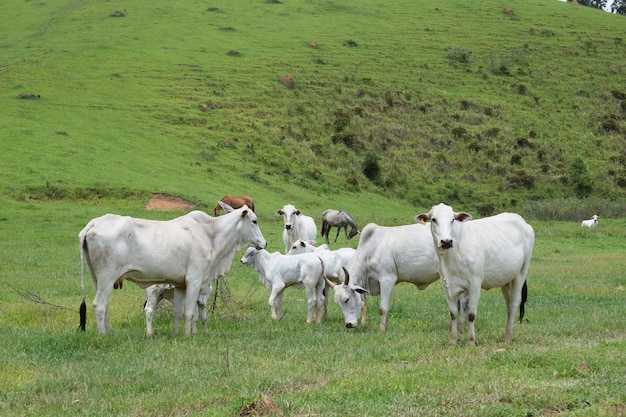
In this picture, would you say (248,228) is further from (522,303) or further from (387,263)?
(522,303)

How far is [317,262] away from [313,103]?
50.1m

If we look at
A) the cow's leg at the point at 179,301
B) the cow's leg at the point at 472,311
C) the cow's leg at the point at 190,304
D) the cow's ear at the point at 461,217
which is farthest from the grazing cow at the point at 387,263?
the cow's leg at the point at 179,301

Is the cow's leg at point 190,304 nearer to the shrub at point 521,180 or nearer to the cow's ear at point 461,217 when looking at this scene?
the cow's ear at point 461,217

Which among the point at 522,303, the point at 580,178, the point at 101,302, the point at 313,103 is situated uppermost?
the point at 522,303

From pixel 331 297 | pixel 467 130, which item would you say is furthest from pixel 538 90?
pixel 331 297

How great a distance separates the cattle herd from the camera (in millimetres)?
12711

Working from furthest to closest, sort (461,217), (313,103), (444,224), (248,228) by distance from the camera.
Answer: (313,103), (248,228), (461,217), (444,224)

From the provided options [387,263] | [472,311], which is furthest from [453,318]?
[387,263]

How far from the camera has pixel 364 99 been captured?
68.2 m

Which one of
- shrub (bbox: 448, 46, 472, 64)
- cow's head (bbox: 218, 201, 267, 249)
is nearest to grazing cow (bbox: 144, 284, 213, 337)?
cow's head (bbox: 218, 201, 267, 249)

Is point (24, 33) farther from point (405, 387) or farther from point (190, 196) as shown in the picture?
point (405, 387)

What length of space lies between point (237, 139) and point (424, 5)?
5039 cm

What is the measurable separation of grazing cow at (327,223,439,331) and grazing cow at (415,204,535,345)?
5.74ft

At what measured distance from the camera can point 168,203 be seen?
3762 centimetres
